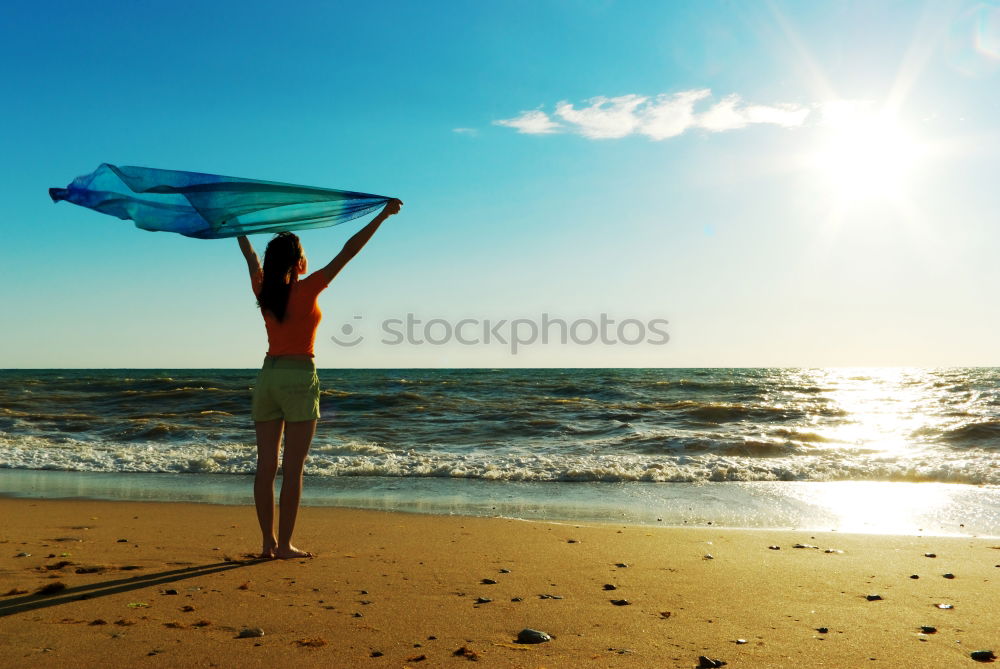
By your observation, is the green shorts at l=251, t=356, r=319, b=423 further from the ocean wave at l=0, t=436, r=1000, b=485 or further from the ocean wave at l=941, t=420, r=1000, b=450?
the ocean wave at l=941, t=420, r=1000, b=450

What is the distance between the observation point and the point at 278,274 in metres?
4.16

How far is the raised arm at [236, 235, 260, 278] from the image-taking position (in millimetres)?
4535

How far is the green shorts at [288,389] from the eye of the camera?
4207mm

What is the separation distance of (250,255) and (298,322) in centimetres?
74

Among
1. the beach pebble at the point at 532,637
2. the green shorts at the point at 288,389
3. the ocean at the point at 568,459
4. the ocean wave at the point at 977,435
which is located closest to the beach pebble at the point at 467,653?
the beach pebble at the point at 532,637

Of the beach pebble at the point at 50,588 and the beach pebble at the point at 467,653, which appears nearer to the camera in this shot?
the beach pebble at the point at 467,653

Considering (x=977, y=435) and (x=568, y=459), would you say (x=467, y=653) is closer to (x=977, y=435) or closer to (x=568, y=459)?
(x=568, y=459)

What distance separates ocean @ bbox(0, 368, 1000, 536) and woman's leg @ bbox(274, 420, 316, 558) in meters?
2.92

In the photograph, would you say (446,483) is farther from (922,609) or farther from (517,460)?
(922,609)

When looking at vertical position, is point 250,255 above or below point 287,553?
above

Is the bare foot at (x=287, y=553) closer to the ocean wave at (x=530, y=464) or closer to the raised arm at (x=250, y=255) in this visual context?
the raised arm at (x=250, y=255)

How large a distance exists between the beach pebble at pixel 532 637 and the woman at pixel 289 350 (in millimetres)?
1880

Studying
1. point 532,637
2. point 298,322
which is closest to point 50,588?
point 298,322

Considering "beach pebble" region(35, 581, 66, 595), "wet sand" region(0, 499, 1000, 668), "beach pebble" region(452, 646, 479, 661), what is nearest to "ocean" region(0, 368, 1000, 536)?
"wet sand" region(0, 499, 1000, 668)
